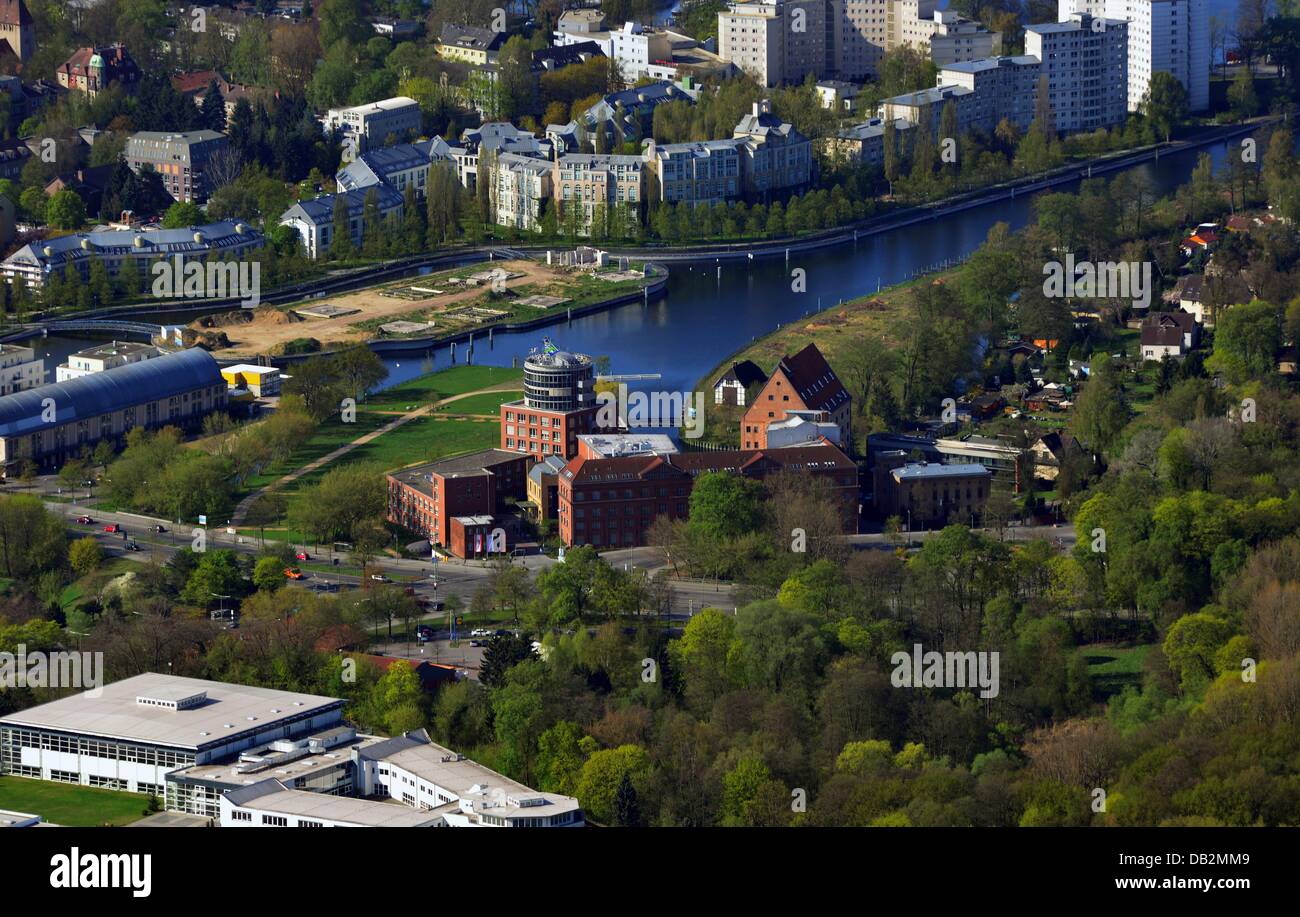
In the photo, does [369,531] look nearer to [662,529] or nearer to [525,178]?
[662,529]

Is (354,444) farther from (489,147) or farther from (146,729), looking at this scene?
(489,147)

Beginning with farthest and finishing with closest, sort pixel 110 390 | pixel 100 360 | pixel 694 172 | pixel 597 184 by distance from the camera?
pixel 694 172, pixel 597 184, pixel 100 360, pixel 110 390

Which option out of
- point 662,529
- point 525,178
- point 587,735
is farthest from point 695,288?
point 587,735

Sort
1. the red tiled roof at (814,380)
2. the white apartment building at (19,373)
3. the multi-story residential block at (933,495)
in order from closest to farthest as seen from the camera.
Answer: the multi-story residential block at (933,495)
the red tiled roof at (814,380)
the white apartment building at (19,373)

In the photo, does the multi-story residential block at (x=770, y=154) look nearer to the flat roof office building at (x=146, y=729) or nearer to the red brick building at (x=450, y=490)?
the red brick building at (x=450, y=490)

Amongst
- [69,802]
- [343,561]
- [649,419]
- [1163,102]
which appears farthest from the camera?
[1163,102]

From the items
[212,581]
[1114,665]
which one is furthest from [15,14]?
[1114,665]

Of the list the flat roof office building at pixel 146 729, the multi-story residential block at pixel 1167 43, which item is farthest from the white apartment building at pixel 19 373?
the multi-story residential block at pixel 1167 43
